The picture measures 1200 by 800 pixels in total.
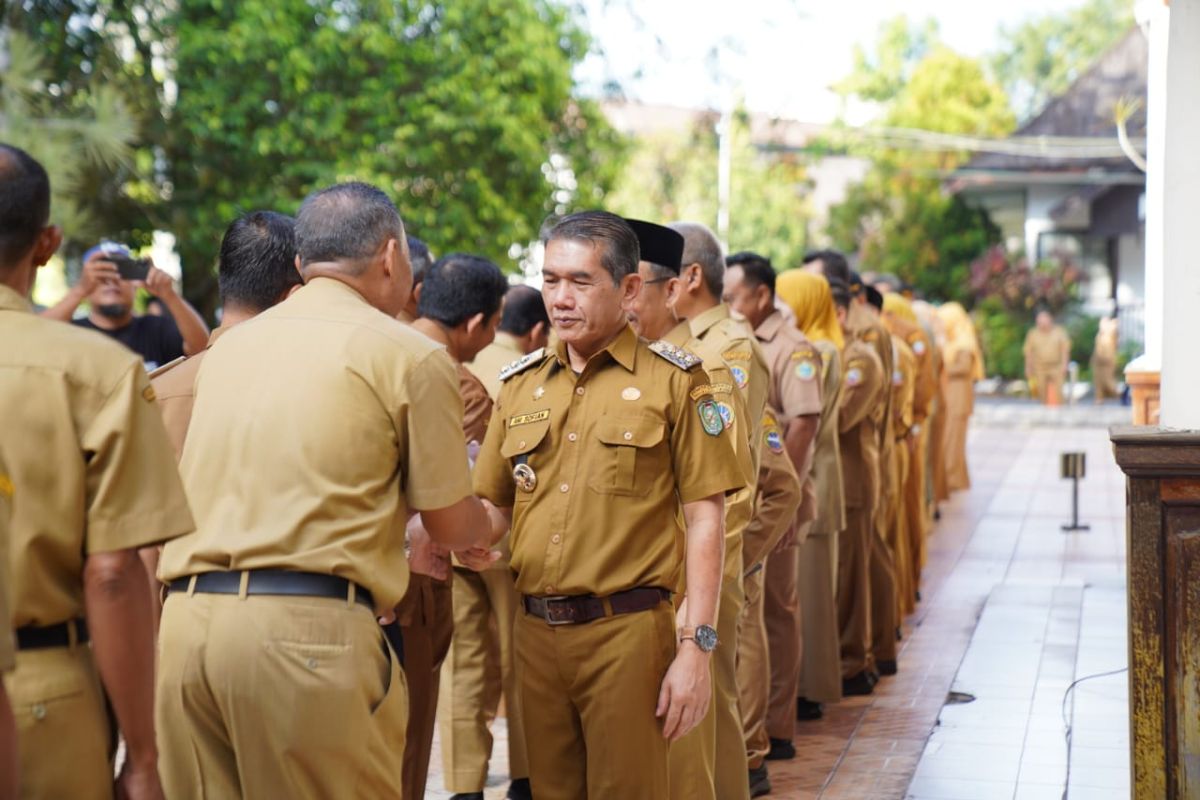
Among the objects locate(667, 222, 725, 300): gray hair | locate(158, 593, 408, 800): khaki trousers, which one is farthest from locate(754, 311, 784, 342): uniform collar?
locate(158, 593, 408, 800): khaki trousers

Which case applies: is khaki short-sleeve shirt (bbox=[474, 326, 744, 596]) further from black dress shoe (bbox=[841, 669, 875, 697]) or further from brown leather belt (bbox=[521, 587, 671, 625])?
black dress shoe (bbox=[841, 669, 875, 697])

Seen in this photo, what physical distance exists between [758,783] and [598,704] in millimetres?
2592

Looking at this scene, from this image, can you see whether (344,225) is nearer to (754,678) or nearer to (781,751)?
(754,678)

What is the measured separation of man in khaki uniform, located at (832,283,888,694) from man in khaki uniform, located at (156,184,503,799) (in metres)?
4.86

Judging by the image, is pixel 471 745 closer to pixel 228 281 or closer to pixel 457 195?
pixel 228 281

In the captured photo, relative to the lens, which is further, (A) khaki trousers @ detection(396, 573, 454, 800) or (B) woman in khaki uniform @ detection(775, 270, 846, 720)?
(B) woman in khaki uniform @ detection(775, 270, 846, 720)

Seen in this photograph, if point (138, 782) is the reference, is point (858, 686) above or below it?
below

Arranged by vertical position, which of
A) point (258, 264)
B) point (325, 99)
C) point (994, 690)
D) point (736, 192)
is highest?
point (736, 192)

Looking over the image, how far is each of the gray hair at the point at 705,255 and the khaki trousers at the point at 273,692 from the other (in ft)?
8.75

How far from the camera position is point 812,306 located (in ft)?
26.0

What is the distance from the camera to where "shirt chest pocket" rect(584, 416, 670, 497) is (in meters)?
3.90

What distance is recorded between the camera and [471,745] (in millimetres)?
6031

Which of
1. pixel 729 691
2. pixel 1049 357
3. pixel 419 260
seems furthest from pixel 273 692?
pixel 1049 357

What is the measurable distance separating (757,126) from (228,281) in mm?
51452
